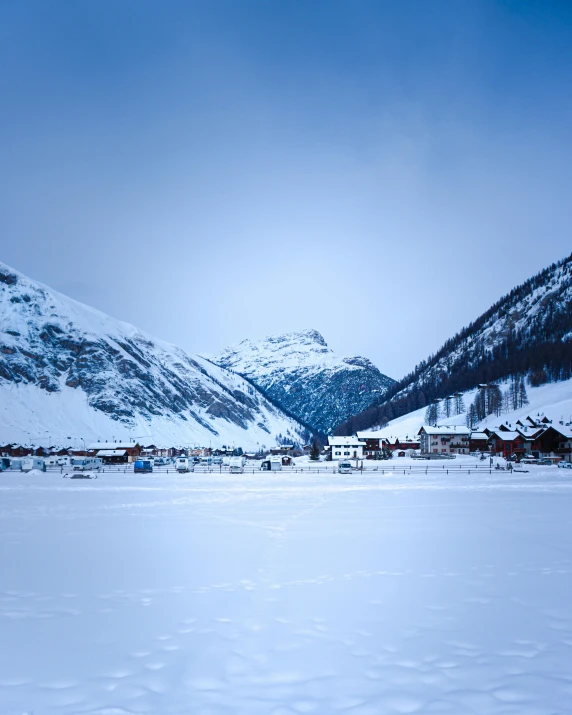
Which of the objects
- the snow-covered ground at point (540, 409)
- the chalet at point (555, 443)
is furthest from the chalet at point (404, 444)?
the chalet at point (555, 443)

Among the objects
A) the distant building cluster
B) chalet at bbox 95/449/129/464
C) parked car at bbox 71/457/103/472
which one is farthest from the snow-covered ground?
parked car at bbox 71/457/103/472

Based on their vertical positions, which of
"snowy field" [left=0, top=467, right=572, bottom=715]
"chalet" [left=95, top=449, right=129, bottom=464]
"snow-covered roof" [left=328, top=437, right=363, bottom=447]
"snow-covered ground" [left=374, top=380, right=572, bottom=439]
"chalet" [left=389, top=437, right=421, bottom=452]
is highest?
"snow-covered ground" [left=374, top=380, right=572, bottom=439]

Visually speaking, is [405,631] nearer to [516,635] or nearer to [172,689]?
[516,635]

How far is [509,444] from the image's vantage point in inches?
4707

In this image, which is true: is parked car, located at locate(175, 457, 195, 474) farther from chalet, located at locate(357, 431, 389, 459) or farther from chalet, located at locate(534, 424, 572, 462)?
chalet, located at locate(357, 431, 389, 459)

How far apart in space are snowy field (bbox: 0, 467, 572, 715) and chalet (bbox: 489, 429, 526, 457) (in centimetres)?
10360

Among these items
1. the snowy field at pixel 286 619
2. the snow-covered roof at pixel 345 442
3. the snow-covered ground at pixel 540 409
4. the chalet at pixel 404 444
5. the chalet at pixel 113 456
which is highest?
the snow-covered ground at pixel 540 409

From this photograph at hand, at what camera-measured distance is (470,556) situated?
16.9 metres

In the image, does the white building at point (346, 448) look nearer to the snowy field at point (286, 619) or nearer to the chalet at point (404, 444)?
the chalet at point (404, 444)

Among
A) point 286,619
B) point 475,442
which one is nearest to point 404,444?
point 475,442

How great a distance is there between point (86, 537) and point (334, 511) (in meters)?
13.3

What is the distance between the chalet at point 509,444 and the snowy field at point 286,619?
104 m

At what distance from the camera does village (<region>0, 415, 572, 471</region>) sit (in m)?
97.2

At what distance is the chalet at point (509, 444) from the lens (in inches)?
4638
